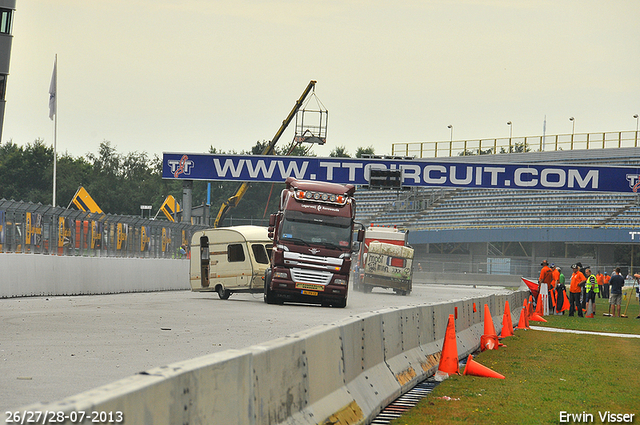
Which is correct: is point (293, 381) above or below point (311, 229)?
below

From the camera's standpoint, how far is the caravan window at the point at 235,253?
25831 millimetres

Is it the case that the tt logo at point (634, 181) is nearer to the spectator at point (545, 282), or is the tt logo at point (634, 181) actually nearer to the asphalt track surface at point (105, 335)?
the spectator at point (545, 282)

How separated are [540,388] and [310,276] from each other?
42.6 feet

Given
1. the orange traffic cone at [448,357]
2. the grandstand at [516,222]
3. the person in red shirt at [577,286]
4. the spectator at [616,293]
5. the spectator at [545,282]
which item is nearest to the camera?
the orange traffic cone at [448,357]

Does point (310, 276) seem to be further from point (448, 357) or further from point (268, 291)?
point (448, 357)

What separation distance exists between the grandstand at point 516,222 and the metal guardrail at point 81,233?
35.0m

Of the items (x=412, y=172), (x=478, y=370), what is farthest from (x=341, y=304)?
(x=412, y=172)

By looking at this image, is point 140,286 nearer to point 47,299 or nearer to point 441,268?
point 47,299

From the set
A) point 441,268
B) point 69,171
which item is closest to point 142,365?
Result: point 441,268

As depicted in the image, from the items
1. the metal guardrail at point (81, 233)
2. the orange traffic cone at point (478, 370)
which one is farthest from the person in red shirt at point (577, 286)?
the orange traffic cone at point (478, 370)

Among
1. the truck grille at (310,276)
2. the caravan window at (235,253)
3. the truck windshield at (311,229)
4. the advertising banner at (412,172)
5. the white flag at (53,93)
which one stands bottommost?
the truck grille at (310,276)

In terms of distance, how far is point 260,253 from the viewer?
25.8 m

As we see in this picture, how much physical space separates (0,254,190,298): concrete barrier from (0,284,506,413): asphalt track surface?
2.30ft

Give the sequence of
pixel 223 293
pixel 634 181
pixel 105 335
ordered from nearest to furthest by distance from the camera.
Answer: pixel 105 335 → pixel 223 293 → pixel 634 181
